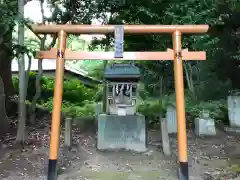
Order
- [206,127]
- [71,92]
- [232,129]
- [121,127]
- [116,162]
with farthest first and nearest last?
[71,92], [232,129], [206,127], [121,127], [116,162]

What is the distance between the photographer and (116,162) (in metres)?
6.39

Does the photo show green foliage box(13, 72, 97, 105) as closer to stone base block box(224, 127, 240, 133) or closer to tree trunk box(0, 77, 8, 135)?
tree trunk box(0, 77, 8, 135)

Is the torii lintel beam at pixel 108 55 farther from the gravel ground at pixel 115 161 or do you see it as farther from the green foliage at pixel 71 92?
the green foliage at pixel 71 92

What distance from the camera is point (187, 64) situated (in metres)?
13.0

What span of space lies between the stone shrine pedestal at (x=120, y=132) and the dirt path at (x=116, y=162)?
21 centimetres

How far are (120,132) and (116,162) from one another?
2.75 ft

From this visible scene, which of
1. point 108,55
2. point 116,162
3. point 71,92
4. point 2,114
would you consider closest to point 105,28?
point 108,55

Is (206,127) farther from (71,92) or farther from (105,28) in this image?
(71,92)

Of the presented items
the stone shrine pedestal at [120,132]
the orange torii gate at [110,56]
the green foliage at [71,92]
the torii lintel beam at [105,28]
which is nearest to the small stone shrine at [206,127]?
the stone shrine pedestal at [120,132]

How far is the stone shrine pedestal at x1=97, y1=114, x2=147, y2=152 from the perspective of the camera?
7023 mm

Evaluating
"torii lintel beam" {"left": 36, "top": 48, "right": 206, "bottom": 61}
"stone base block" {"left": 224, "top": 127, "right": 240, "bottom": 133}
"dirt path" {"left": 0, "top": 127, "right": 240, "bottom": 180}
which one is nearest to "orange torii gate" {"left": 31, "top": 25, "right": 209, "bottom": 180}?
"torii lintel beam" {"left": 36, "top": 48, "right": 206, "bottom": 61}

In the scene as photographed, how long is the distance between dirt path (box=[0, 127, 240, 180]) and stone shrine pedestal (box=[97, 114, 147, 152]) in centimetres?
21

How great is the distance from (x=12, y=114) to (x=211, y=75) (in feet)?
27.9

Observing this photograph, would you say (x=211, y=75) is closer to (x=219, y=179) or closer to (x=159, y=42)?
(x=159, y=42)
